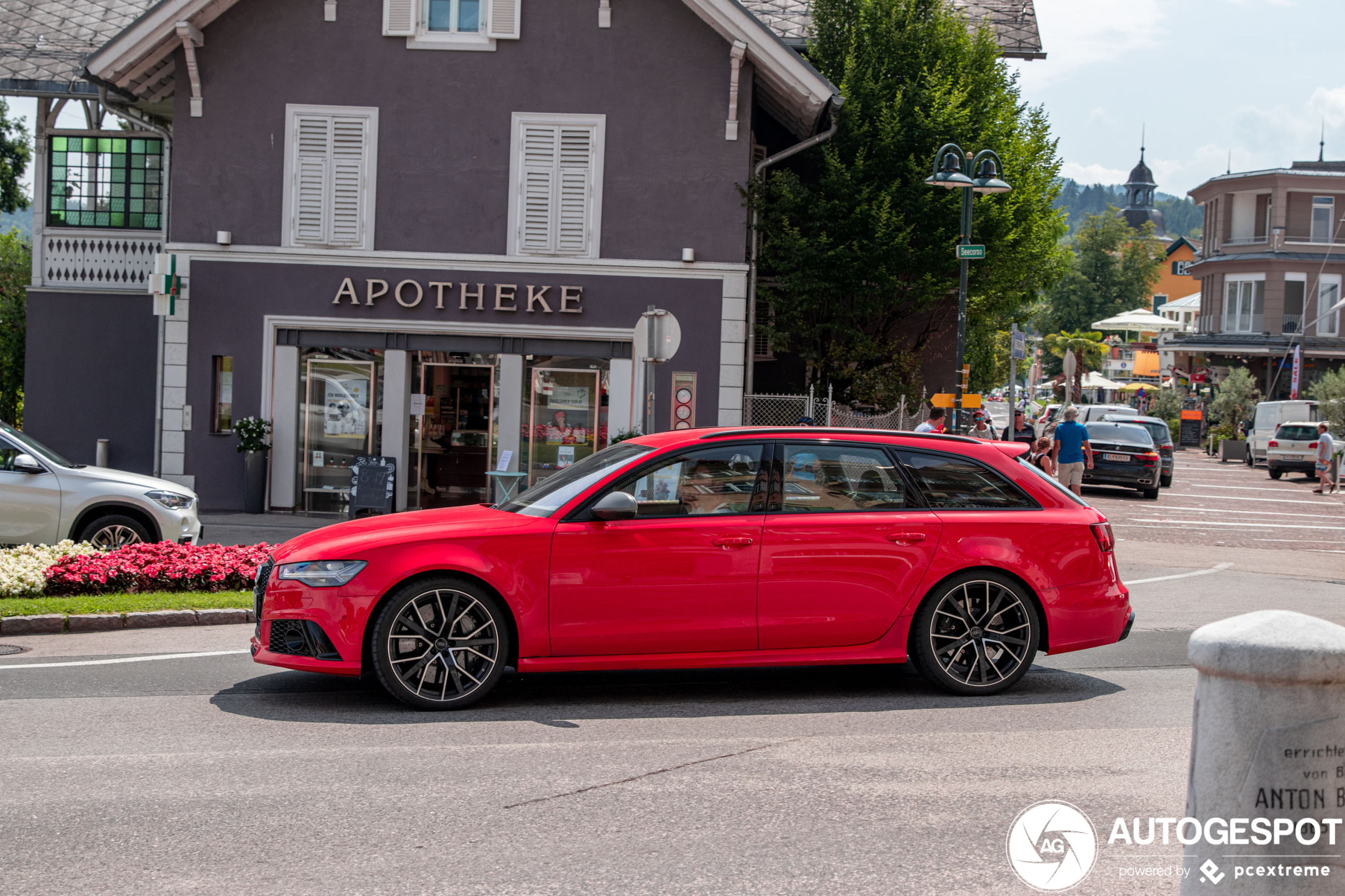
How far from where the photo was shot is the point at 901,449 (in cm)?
774

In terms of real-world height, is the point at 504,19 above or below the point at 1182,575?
above

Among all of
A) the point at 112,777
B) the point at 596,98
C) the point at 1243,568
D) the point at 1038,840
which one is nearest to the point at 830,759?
the point at 1038,840

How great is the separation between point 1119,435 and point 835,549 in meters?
21.6

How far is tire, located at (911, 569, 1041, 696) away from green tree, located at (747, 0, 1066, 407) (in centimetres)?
1296

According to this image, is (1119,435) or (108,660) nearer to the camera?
(108,660)

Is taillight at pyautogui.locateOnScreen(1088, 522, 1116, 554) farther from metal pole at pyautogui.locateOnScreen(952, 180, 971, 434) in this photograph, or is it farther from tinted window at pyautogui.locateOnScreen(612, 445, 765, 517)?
metal pole at pyautogui.locateOnScreen(952, 180, 971, 434)

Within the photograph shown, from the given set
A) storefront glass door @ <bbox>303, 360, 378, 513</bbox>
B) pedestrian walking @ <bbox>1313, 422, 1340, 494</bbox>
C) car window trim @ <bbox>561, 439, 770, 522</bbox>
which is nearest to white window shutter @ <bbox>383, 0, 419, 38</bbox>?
storefront glass door @ <bbox>303, 360, 378, 513</bbox>

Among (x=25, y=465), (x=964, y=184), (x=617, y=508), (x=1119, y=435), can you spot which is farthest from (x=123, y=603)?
(x=1119, y=435)

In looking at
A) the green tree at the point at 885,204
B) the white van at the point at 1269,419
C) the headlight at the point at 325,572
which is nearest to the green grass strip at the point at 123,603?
the headlight at the point at 325,572

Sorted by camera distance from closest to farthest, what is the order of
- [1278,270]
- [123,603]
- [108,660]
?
[108,660] < [123,603] < [1278,270]

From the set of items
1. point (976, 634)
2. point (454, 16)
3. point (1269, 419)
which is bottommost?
point (976, 634)

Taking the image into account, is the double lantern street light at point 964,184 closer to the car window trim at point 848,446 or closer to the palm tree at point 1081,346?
the car window trim at point 848,446

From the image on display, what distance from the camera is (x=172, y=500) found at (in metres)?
13.1

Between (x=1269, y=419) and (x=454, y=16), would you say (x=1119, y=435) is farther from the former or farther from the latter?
(x=1269, y=419)
